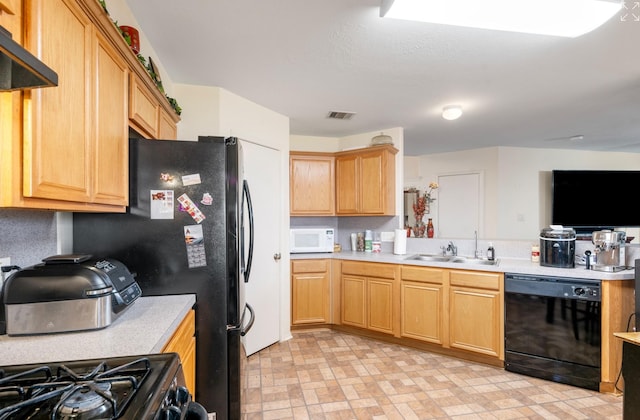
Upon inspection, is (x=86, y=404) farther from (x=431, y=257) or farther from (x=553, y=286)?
(x=431, y=257)

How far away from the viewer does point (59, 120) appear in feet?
3.30

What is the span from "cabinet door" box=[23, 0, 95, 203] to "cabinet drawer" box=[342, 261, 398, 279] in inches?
106

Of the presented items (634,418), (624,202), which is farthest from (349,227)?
(624,202)

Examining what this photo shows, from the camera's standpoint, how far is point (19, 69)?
2.57 ft

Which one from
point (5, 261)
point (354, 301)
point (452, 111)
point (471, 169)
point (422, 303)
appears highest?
point (452, 111)

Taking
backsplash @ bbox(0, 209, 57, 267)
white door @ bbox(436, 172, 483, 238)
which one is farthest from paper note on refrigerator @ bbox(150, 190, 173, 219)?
white door @ bbox(436, 172, 483, 238)

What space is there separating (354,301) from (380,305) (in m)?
0.31

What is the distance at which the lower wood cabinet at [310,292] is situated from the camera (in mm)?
3559

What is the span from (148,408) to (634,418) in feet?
6.33

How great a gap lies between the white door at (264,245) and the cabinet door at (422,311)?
1.30 meters

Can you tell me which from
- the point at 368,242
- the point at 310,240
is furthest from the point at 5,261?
the point at 368,242

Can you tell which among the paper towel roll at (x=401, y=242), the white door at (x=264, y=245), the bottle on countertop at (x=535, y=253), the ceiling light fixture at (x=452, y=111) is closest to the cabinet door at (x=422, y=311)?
the paper towel roll at (x=401, y=242)

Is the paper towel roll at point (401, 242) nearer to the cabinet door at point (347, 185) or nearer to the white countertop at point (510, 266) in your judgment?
the white countertop at point (510, 266)

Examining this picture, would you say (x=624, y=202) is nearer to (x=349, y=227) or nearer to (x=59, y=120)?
(x=349, y=227)
